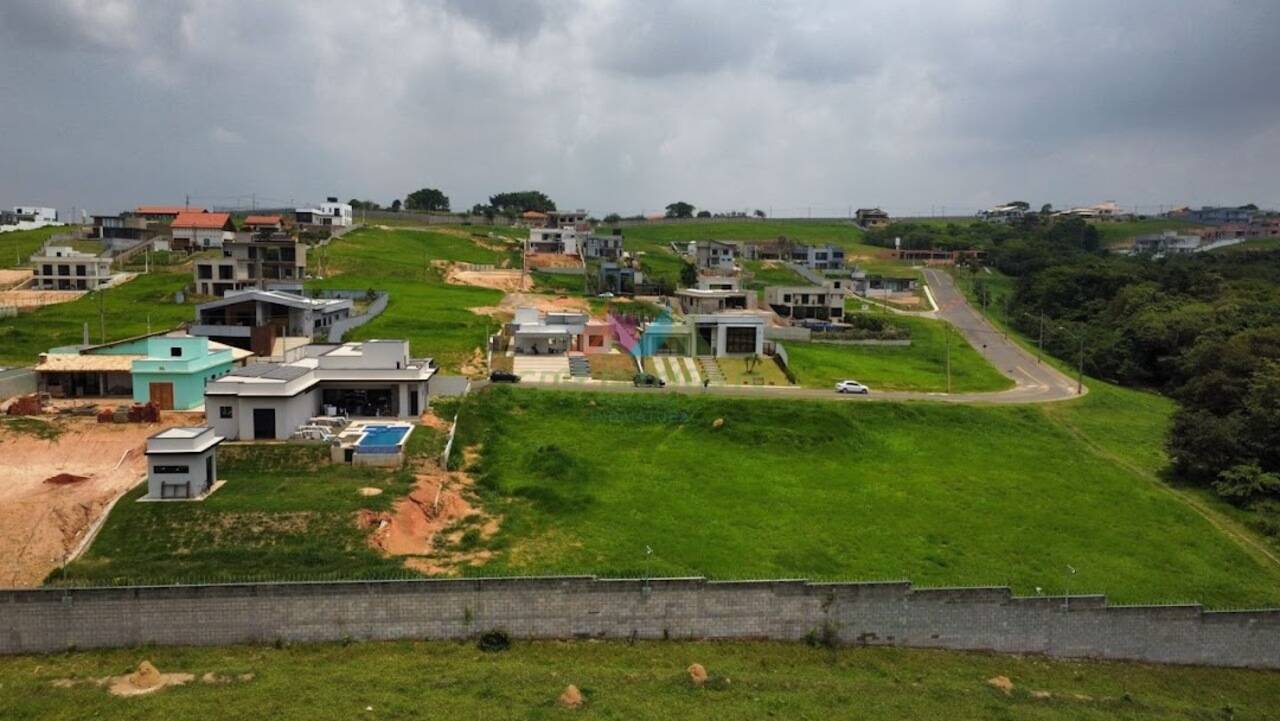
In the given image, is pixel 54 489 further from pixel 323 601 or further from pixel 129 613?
pixel 323 601

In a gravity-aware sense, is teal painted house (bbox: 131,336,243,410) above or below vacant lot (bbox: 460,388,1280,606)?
above

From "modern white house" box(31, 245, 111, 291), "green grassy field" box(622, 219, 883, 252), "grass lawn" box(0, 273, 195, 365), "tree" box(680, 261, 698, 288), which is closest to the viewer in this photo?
"grass lawn" box(0, 273, 195, 365)

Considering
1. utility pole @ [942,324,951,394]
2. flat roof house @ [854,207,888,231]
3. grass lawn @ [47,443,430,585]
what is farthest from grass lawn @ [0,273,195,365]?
flat roof house @ [854,207,888,231]

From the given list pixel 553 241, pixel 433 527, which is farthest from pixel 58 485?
pixel 553 241

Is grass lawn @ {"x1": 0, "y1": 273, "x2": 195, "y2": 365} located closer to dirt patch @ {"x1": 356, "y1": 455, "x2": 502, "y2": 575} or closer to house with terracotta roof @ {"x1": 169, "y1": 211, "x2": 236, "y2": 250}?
house with terracotta roof @ {"x1": 169, "y1": 211, "x2": 236, "y2": 250}

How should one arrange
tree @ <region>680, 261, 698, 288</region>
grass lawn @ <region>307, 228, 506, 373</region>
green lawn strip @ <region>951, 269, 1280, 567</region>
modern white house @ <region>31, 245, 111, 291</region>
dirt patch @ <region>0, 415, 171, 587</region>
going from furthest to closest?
1. tree @ <region>680, 261, 698, 288</region>
2. modern white house @ <region>31, 245, 111, 291</region>
3. grass lawn @ <region>307, 228, 506, 373</region>
4. green lawn strip @ <region>951, 269, 1280, 567</region>
5. dirt patch @ <region>0, 415, 171, 587</region>

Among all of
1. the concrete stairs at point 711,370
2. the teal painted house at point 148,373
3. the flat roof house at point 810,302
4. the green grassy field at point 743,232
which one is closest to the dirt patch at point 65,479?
the teal painted house at point 148,373

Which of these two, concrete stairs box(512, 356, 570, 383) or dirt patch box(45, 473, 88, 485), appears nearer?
dirt patch box(45, 473, 88, 485)
